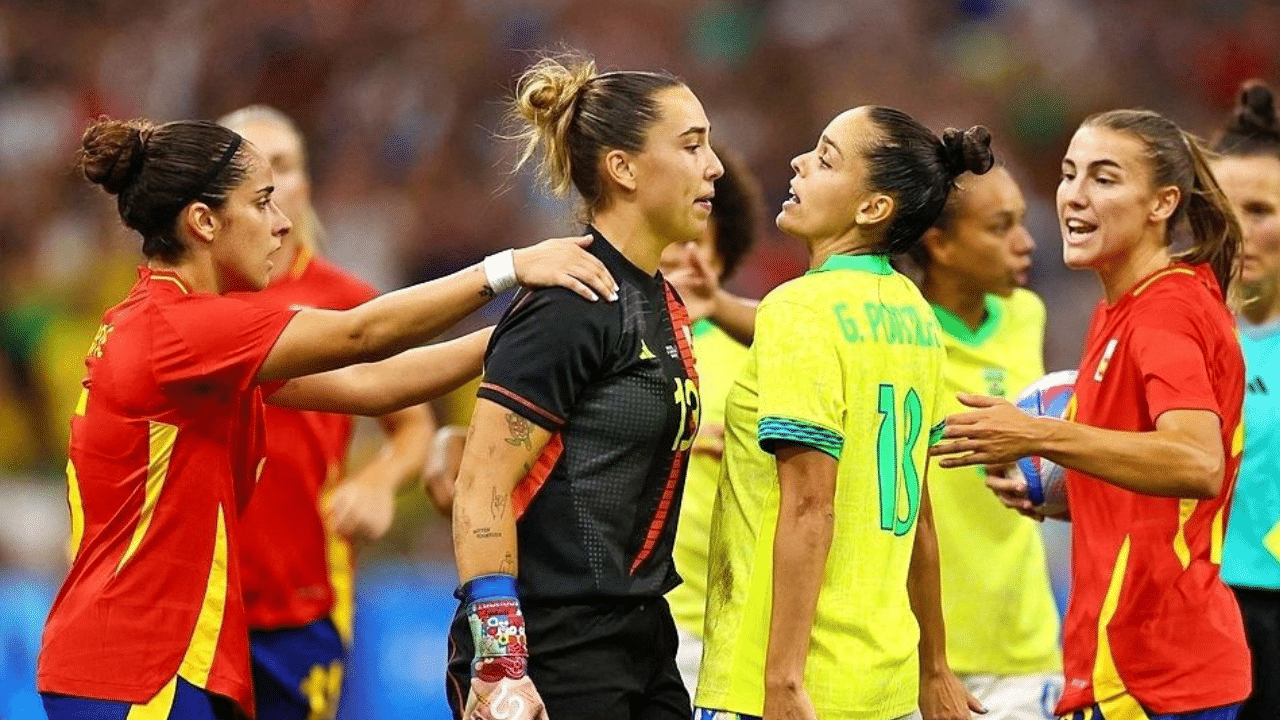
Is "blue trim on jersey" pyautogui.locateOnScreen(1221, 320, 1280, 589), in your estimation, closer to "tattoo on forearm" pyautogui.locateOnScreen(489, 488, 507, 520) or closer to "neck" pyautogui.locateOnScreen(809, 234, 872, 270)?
"neck" pyautogui.locateOnScreen(809, 234, 872, 270)

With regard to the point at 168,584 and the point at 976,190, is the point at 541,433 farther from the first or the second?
the point at 976,190

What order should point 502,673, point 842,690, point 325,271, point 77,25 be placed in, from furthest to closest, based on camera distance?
point 77,25 < point 325,271 < point 842,690 < point 502,673

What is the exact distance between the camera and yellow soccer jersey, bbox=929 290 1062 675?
5441mm

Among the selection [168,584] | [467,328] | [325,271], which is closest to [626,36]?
[467,328]

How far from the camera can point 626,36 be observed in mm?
11016

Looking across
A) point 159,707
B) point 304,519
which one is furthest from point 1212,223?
point 304,519

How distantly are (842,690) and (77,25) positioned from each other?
847 cm

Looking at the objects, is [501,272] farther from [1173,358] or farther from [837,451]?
[1173,358]

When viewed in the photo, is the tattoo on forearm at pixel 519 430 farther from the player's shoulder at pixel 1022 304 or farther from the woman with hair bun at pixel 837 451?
the player's shoulder at pixel 1022 304

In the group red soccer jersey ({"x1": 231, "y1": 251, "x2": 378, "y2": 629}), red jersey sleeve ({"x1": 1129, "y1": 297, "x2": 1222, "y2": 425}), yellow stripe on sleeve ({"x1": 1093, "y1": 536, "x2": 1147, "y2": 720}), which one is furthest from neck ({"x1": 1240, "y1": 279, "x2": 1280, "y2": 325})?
red soccer jersey ({"x1": 231, "y1": 251, "x2": 378, "y2": 629})

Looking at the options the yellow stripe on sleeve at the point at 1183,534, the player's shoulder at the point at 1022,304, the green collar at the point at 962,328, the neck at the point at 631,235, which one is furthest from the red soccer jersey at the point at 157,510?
the player's shoulder at the point at 1022,304

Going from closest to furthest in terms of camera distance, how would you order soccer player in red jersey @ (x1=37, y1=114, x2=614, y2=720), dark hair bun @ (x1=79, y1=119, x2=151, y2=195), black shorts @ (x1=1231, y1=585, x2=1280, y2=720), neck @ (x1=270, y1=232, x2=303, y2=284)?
soccer player in red jersey @ (x1=37, y1=114, x2=614, y2=720), dark hair bun @ (x1=79, y1=119, x2=151, y2=195), black shorts @ (x1=1231, y1=585, x2=1280, y2=720), neck @ (x1=270, y1=232, x2=303, y2=284)

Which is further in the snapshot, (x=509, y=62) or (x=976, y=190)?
(x=509, y=62)

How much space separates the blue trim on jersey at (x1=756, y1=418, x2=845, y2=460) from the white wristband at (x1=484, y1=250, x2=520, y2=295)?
23.7 inches
